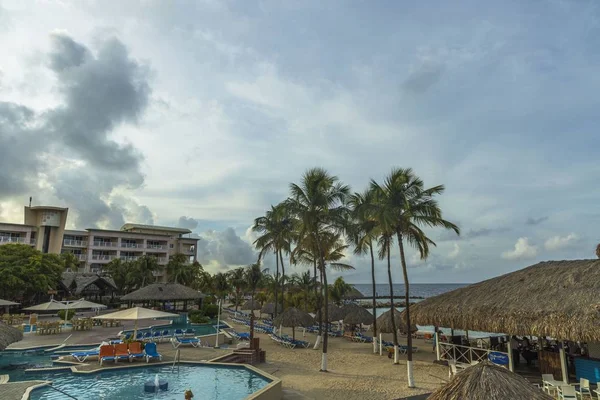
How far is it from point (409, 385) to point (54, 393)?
10.9m

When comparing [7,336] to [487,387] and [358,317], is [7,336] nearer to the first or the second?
[487,387]

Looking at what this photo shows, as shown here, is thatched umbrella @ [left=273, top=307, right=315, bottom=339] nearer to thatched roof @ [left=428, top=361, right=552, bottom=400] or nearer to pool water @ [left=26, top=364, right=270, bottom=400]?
pool water @ [left=26, top=364, right=270, bottom=400]

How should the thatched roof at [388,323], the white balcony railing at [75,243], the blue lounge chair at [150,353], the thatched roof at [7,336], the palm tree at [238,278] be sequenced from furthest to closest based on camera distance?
the white balcony railing at [75,243] → the palm tree at [238,278] → the thatched roof at [388,323] → the blue lounge chair at [150,353] → the thatched roof at [7,336]

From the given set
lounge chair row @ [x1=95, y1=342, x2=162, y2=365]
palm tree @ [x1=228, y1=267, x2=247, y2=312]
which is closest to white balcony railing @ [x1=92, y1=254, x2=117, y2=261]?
palm tree @ [x1=228, y1=267, x2=247, y2=312]

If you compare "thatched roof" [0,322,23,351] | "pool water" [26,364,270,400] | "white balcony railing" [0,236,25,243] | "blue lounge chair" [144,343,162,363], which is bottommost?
"pool water" [26,364,270,400]

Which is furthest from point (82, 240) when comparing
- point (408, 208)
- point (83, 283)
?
point (408, 208)

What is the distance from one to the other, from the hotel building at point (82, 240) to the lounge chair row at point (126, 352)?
150ft

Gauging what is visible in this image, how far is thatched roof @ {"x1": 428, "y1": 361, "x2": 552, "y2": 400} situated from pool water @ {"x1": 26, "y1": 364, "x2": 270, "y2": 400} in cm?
713

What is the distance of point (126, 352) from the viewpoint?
1466 centimetres

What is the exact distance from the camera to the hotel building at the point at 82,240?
52.0 metres

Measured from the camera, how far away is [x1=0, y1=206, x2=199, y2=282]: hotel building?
5200 cm

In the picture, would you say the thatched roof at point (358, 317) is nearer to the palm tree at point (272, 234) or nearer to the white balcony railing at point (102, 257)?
the palm tree at point (272, 234)

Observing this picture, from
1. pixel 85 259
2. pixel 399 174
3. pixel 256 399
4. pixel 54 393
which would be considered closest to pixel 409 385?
pixel 256 399

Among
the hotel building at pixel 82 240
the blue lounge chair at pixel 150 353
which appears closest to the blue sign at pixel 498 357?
the blue lounge chair at pixel 150 353
